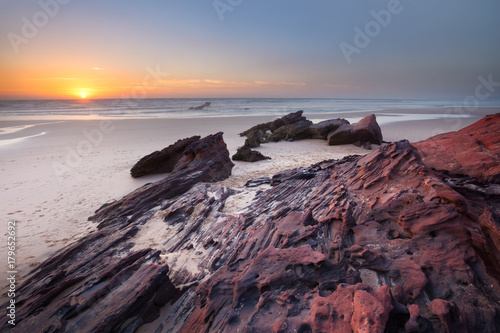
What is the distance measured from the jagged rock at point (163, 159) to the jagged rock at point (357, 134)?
10060 millimetres

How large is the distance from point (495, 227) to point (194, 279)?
4661 mm

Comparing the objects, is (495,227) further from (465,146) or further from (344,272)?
(465,146)

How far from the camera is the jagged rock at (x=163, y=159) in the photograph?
10.4 m

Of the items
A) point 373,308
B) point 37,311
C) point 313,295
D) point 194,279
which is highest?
point 373,308

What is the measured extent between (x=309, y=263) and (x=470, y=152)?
20.9 feet

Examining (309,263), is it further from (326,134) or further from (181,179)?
(326,134)

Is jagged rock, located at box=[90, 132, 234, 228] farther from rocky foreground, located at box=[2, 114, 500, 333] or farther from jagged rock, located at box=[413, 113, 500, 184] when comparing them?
jagged rock, located at box=[413, 113, 500, 184]

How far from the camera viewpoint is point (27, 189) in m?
8.80

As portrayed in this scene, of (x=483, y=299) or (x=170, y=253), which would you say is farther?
(x=170, y=253)

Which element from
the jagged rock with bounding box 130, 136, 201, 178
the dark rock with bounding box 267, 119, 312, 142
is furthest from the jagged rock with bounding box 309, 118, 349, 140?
the jagged rock with bounding box 130, 136, 201, 178

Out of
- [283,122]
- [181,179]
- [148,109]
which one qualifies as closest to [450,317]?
[181,179]

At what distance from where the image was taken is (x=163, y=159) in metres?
10.9

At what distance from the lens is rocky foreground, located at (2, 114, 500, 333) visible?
2797 millimetres

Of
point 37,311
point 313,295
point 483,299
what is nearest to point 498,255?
point 483,299
